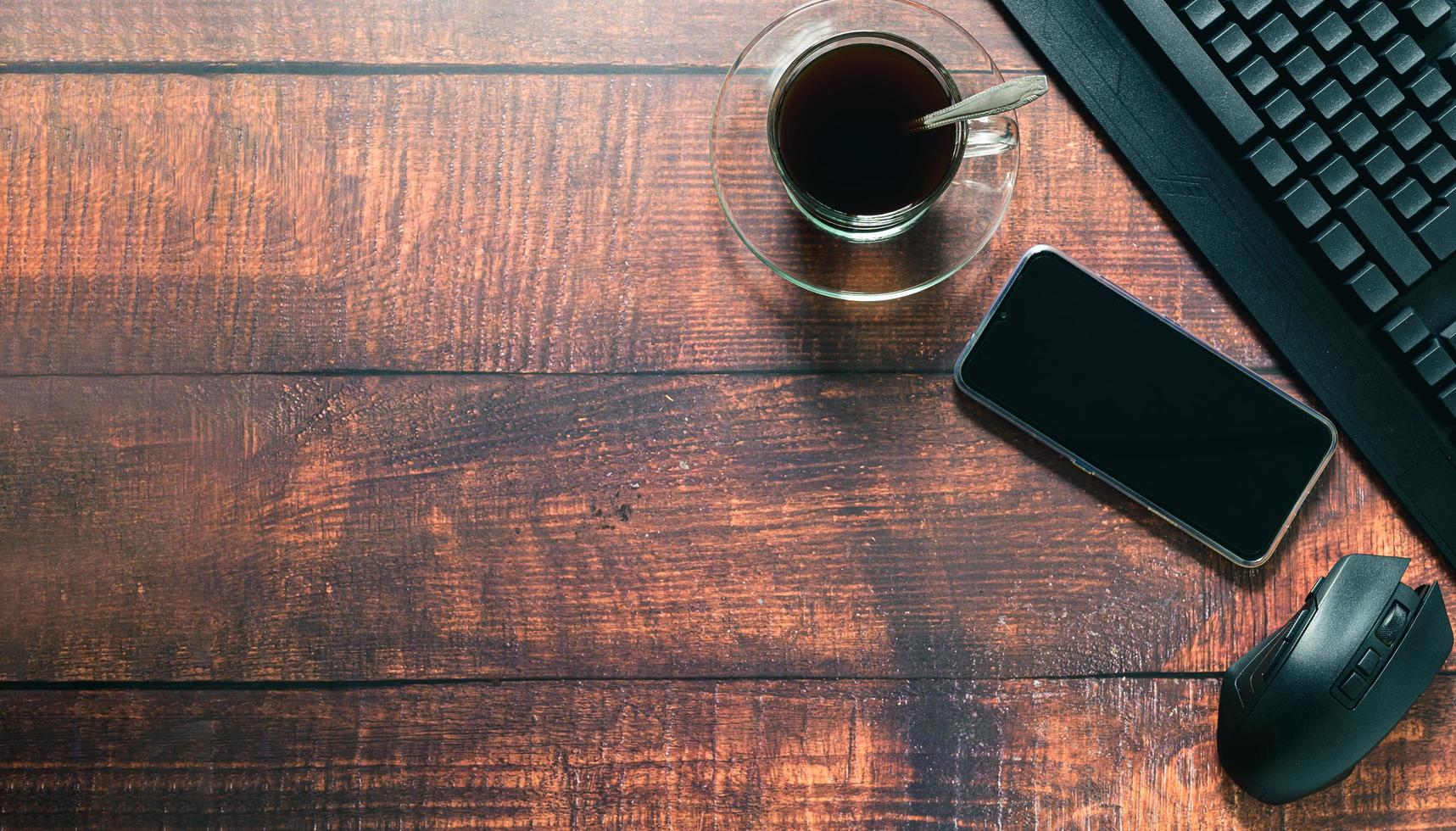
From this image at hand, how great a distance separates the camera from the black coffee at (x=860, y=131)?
551mm

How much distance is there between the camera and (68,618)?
61 cm

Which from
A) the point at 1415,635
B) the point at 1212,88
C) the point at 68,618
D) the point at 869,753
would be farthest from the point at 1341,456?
the point at 68,618

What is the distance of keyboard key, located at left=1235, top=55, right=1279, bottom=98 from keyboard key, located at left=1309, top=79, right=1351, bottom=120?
26mm

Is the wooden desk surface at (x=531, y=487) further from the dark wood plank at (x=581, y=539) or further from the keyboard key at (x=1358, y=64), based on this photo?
Result: the keyboard key at (x=1358, y=64)

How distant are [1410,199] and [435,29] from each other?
0.61 m

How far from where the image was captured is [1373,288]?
55cm

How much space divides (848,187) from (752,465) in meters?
0.19

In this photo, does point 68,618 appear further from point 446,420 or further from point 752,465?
point 752,465

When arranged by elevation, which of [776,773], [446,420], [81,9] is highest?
[81,9]

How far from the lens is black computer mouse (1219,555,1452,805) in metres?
0.53

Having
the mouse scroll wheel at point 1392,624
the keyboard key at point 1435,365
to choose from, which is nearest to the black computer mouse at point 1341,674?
the mouse scroll wheel at point 1392,624

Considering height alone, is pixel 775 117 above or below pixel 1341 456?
above

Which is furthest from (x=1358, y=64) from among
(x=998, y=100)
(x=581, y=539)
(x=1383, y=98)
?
(x=581, y=539)

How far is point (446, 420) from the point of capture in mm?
613
